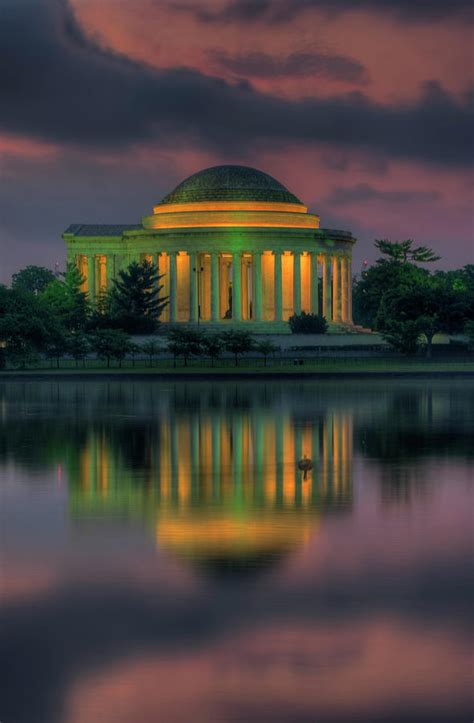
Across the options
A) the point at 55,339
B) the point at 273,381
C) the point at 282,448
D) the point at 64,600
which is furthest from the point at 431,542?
the point at 55,339

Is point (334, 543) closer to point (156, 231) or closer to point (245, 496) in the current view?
point (245, 496)

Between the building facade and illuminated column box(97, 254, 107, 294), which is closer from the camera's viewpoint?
the building facade

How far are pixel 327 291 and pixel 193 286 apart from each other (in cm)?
1719

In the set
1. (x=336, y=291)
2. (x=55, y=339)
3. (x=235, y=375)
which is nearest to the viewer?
(x=235, y=375)

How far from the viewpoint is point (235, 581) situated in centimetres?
1706

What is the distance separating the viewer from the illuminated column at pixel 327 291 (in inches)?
5886

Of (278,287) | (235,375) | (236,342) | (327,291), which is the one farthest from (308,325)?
(235,375)

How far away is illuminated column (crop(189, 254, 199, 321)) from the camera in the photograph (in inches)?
5683

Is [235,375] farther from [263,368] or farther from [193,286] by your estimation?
[193,286]

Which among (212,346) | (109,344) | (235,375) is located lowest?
(235,375)

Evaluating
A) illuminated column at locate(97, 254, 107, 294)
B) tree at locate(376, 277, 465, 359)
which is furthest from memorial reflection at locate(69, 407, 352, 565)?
illuminated column at locate(97, 254, 107, 294)

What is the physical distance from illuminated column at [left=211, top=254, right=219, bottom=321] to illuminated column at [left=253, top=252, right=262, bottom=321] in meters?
4.25

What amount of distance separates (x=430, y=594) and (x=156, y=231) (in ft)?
424

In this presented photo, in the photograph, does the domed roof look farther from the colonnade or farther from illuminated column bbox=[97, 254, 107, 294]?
illuminated column bbox=[97, 254, 107, 294]
